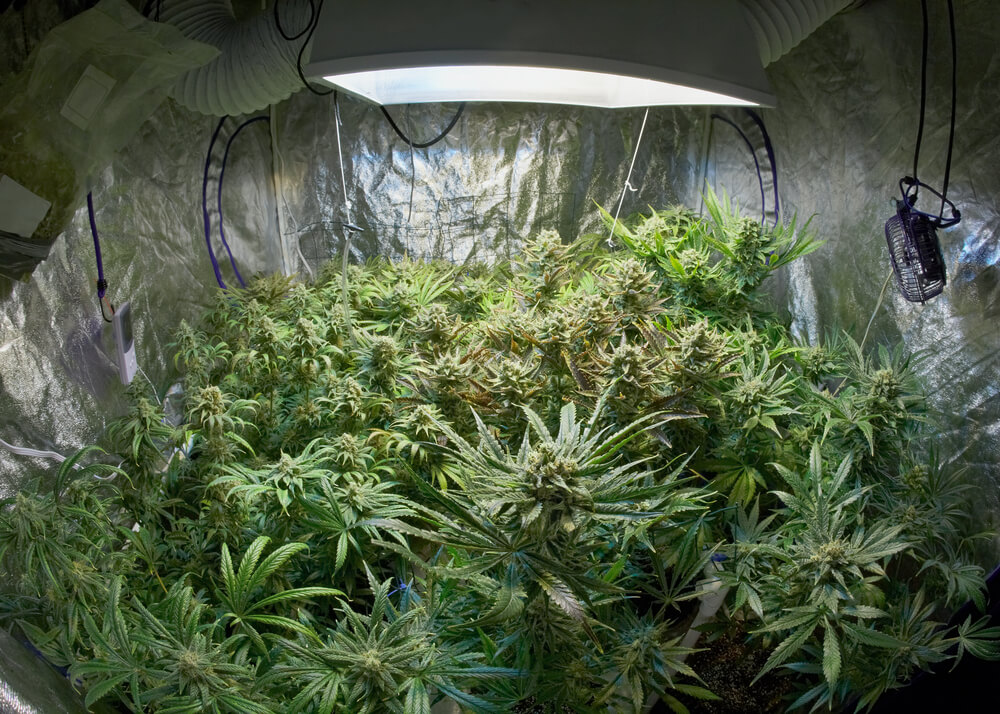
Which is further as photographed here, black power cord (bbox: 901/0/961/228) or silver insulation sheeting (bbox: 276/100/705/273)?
silver insulation sheeting (bbox: 276/100/705/273)

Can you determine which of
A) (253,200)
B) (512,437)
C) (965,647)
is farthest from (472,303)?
(965,647)

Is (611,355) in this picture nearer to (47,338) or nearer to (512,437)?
(512,437)

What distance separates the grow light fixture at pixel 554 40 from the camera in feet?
3.69

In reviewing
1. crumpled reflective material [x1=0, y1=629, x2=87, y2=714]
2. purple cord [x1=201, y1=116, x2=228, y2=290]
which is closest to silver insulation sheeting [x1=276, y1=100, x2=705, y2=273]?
purple cord [x1=201, y1=116, x2=228, y2=290]

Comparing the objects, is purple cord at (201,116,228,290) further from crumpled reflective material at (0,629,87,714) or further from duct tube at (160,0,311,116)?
crumpled reflective material at (0,629,87,714)

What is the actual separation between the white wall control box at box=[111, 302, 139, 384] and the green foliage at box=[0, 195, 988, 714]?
0.18 meters

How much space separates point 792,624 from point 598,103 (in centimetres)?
110

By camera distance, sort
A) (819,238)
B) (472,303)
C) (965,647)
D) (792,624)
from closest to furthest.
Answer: (792,624) → (965,647) → (472,303) → (819,238)

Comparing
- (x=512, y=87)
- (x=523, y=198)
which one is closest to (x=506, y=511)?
(x=512, y=87)

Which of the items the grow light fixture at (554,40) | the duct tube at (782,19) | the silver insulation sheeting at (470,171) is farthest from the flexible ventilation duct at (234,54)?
the grow light fixture at (554,40)

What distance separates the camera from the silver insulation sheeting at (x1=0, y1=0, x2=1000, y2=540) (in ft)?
5.28

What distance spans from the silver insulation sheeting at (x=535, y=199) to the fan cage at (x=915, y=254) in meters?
0.06

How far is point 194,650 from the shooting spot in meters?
1.08

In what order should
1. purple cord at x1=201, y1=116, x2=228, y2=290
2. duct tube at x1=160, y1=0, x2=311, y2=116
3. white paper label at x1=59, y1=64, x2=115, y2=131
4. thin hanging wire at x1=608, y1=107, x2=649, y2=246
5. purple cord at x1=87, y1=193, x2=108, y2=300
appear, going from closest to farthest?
1. white paper label at x1=59, y1=64, x2=115, y2=131
2. purple cord at x1=87, y1=193, x2=108, y2=300
3. duct tube at x1=160, y1=0, x2=311, y2=116
4. thin hanging wire at x1=608, y1=107, x2=649, y2=246
5. purple cord at x1=201, y1=116, x2=228, y2=290
